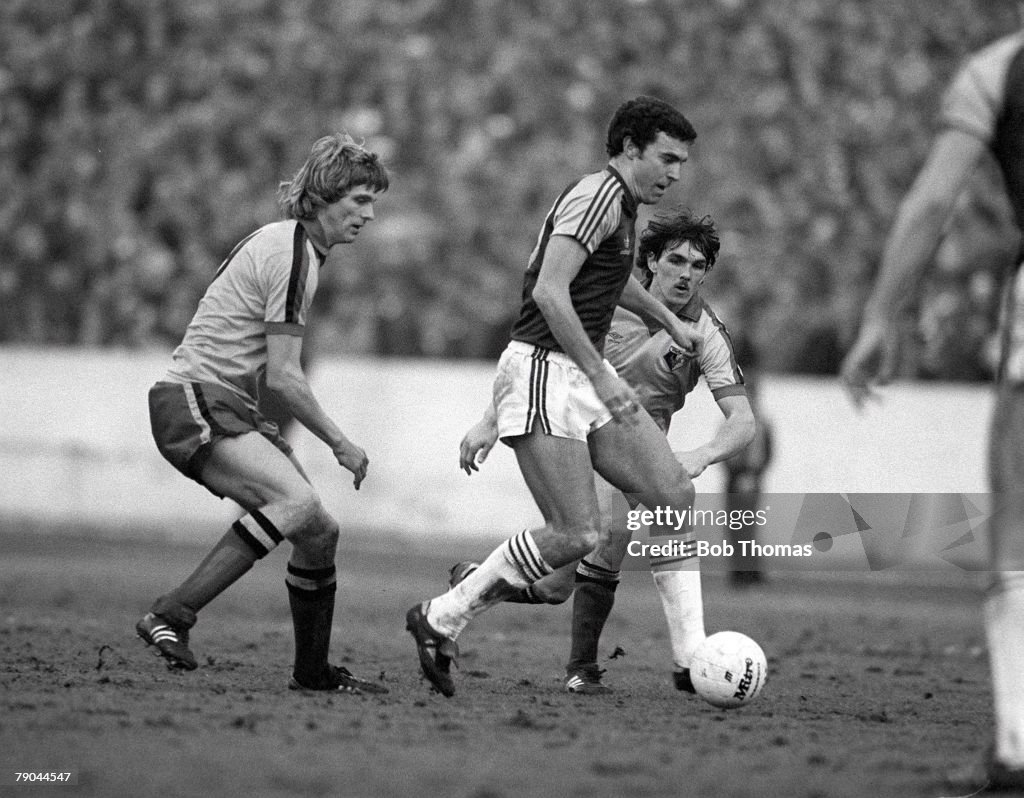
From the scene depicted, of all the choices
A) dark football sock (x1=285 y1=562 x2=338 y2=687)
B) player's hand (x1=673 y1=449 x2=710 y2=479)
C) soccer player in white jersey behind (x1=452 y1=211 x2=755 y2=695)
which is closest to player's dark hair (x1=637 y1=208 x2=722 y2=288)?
soccer player in white jersey behind (x1=452 y1=211 x2=755 y2=695)

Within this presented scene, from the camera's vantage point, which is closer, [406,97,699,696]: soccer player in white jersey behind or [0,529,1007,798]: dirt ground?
[0,529,1007,798]: dirt ground

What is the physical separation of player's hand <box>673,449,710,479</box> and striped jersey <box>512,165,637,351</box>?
743mm

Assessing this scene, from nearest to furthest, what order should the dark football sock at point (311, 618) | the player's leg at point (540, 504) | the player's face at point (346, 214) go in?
the player's leg at point (540, 504), the dark football sock at point (311, 618), the player's face at point (346, 214)

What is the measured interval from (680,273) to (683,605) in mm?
1727

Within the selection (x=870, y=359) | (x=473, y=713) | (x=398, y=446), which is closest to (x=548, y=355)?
(x=473, y=713)

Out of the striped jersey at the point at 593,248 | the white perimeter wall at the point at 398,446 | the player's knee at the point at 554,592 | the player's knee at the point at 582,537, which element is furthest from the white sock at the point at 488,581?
the white perimeter wall at the point at 398,446

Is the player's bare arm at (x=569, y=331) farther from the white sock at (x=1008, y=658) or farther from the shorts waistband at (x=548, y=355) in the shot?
the white sock at (x=1008, y=658)

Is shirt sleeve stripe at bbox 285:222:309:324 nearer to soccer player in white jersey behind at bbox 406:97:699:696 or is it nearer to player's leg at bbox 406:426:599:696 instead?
soccer player in white jersey behind at bbox 406:97:699:696

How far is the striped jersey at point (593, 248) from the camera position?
7.56 metres

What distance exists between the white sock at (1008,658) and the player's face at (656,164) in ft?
9.34

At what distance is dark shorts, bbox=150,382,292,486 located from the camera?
25.6 ft

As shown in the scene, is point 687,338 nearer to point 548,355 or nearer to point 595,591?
point 548,355

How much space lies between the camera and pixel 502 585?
7.70 m

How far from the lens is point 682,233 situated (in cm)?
873
